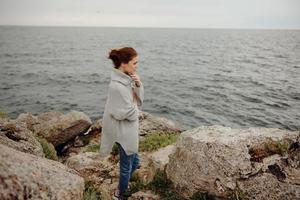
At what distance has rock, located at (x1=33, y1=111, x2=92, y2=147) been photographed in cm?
1018

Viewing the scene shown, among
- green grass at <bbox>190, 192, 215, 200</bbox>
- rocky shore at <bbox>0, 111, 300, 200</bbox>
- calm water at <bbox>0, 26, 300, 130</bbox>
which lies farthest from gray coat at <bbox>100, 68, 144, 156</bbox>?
calm water at <bbox>0, 26, 300, 130</bbox>

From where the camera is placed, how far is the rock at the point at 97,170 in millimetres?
5965

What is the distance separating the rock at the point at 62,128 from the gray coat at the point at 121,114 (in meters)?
5.78

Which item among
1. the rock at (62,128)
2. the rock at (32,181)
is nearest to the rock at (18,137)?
the rock at (32,181)

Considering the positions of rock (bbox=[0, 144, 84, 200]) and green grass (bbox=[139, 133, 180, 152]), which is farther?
green grass (bbox=[139, 133, 180, 152])

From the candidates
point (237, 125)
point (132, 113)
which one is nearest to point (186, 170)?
point (132, 113)

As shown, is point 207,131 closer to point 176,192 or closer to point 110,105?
point 176,192

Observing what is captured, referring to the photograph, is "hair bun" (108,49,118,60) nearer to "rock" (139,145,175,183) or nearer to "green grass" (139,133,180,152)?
"rock" (139,145,175,183)

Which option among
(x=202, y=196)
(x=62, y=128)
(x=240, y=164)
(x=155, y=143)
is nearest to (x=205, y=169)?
(x=202, y=196)

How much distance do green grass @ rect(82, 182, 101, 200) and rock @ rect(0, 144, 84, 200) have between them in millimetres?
1221

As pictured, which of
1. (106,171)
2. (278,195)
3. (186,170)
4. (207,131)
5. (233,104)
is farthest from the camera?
(233,104)

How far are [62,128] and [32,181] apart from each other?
7.75 m

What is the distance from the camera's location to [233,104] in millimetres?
23109

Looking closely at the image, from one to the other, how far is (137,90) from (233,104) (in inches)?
774
